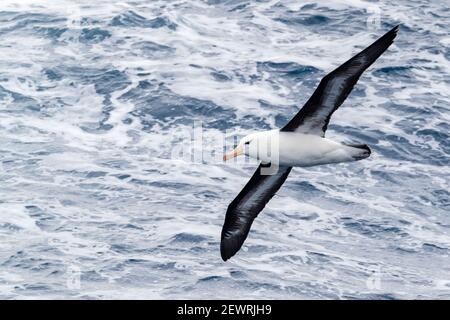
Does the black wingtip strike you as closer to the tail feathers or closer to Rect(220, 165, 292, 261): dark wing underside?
Rect(220, 165, 292, 261): dark wing underside

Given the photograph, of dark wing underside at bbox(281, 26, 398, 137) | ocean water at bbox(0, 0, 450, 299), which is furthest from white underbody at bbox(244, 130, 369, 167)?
ocean water at bbox(0, 0, 450, 299)

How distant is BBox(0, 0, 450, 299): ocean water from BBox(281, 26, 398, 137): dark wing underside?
5.02 metres

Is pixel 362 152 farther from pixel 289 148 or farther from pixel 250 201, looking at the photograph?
pixel 250 201

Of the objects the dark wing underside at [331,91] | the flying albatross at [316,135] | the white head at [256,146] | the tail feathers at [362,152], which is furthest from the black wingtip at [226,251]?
the tail feathers at [362,152]

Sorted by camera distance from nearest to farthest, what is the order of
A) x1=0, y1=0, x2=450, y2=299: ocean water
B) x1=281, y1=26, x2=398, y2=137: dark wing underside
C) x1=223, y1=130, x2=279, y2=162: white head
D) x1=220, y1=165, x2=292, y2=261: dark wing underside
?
x1=281, y1=26, x2=398, y2=137: dark wing underside
x1=223, y1=130, x2=279, y2=162: white head
x1=220, y1=165, x2=292, y2=261: dark wing underside
x1=0, y1=0, x2=450, y2=299: ocean water

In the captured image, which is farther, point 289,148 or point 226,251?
point 226,251

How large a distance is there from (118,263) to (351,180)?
6.82m

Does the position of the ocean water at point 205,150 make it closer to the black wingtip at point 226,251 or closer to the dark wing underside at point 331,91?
the black wingtip at point 226,251

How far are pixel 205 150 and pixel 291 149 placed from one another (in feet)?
33.3

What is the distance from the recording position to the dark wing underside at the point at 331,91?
16.5 meters

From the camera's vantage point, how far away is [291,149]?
684 inches

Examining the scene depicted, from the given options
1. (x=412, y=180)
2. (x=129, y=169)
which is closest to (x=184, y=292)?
(x=129, y=169)

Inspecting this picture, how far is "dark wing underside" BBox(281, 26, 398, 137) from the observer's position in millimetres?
16453

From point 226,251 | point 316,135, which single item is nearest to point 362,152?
point 316,135
